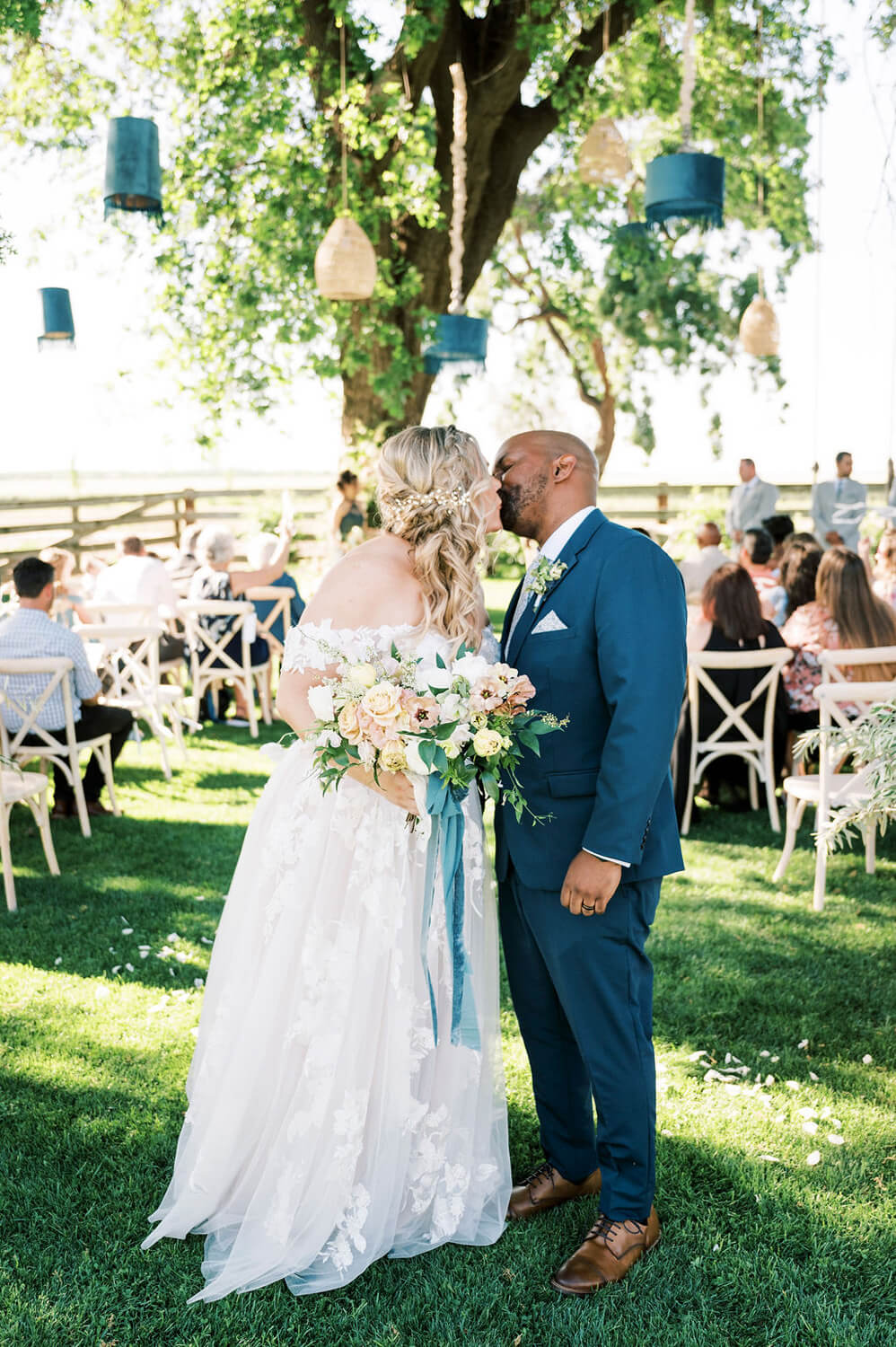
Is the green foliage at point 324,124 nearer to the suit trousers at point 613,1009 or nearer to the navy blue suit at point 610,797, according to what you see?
the navy blue suit at point 610,797

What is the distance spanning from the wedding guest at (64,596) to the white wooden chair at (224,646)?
2.40 feet

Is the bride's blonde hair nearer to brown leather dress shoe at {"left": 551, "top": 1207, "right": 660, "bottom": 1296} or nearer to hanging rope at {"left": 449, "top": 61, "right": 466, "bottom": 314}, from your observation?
brown leather dress shoe at {"left": 551, "top": 1207, "right": 660, "bottom": 1296}

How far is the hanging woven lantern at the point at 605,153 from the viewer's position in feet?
22.1

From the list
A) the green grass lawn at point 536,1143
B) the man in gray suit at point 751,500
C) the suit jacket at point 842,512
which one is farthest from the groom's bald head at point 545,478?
the suit jacket at point 842,512

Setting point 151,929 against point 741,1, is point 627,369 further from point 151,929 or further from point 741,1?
point 151,929

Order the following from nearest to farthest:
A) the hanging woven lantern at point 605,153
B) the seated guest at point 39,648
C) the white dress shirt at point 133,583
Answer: the seated guest at point 39,648
the hanging woven lantern at point 605,153
the white dress shirt at point 133,583

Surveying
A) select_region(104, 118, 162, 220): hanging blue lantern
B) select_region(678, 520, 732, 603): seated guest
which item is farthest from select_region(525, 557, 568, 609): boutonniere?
select_region(678, 520, 732, 603): seated guest

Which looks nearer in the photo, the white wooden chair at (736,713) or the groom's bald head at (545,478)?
the groom's bald head at (545,478)

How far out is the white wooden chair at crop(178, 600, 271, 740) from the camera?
7566 mm

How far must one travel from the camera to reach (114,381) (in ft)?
32.7

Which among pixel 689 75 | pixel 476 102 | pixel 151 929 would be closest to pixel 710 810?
pixel 151 929

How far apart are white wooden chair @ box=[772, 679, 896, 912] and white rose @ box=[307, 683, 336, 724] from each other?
7.31 ft

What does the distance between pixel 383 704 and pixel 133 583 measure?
6224 mm

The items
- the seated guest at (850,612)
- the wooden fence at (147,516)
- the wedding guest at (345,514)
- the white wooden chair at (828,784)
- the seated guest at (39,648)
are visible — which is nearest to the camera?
the white wooden chair at (828,784)
